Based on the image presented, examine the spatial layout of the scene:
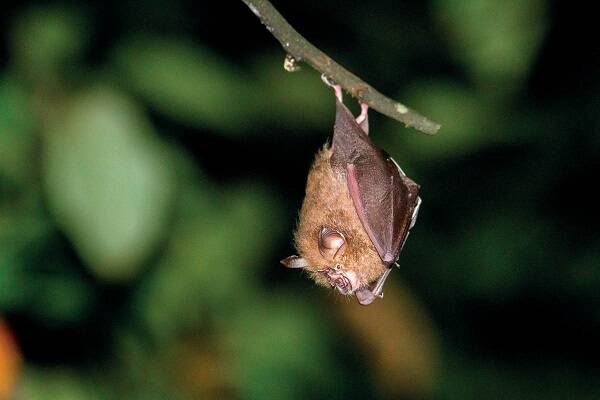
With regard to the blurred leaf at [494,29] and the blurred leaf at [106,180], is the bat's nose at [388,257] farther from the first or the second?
the blurred leaf at [494,29]

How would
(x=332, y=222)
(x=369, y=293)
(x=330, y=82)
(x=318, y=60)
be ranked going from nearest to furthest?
(x=318, y=60) < (x=330, y=82) < (x=332, y=222) < (x=369, y=293)

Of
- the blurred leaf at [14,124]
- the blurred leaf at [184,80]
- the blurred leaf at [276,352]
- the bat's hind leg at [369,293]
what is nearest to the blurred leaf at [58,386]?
the blurred leaf at [276,352]

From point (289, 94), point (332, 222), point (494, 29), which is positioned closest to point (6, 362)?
point (332, 222)

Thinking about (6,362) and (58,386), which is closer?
(6,362)

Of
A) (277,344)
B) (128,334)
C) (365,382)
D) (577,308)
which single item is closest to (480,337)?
(577,308)

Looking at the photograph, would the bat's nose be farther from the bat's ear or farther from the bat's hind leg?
the bat's ear

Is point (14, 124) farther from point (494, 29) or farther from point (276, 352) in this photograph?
point (276, 352)

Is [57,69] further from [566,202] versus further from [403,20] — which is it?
[566,202]
